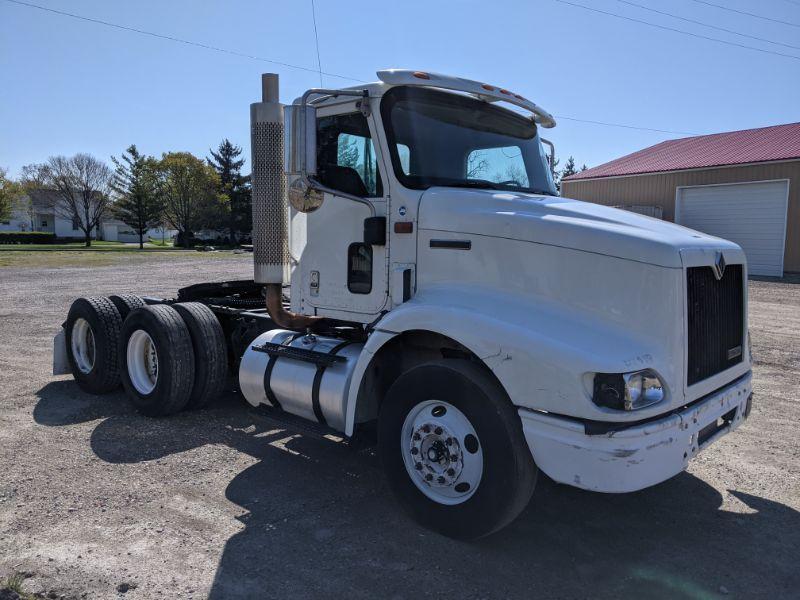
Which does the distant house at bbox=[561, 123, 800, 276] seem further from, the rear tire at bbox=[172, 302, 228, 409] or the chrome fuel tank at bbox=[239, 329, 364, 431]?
the chrome fuel tank at bbox=[239, 329, 364, 431]

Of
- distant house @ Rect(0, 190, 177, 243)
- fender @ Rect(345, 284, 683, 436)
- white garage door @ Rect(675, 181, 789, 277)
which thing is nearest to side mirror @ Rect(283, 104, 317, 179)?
fender @ Rect(345, 284, 683, 436)

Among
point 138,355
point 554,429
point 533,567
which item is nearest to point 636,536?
point 533,567

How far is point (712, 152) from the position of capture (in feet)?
91.7

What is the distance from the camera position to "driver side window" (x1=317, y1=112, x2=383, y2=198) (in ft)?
15.2

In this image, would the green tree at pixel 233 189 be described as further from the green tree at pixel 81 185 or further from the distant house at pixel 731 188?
the distant house at pixel 731 188

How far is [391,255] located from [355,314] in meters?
0.63

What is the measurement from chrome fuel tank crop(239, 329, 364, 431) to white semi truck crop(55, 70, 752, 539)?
18mm

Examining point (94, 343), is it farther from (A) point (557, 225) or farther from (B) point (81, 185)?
(B) point (81, 185)

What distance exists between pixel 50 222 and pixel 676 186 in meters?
92.2

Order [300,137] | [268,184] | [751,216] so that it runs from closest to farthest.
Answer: [300,137] → [268,184] → [751,216]

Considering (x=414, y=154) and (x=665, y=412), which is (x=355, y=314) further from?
(x=665, y=412)

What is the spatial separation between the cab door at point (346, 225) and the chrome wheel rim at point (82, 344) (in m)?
3.75

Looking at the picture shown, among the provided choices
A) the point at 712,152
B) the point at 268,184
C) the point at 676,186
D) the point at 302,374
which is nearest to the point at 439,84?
the point at 268,184

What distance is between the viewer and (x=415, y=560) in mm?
3664
